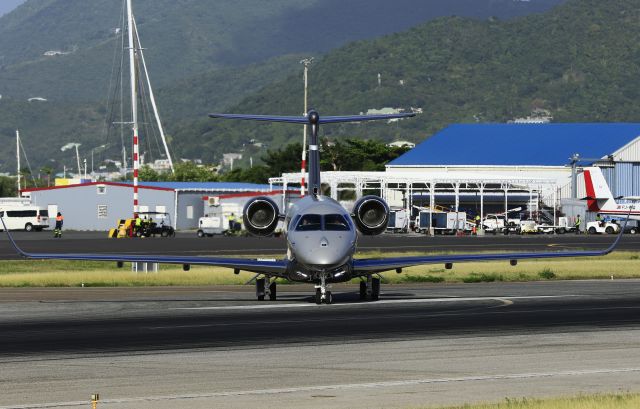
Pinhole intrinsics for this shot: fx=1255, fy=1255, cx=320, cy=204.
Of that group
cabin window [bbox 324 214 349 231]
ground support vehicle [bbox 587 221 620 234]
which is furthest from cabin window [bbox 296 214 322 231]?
ground support vehicle [bbox 587 221 620 234]

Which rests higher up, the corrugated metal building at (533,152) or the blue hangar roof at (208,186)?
the corrugated metal building at (533,152)

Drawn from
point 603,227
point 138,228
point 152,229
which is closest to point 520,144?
point 603,227

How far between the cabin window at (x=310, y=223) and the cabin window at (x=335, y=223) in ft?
0.63

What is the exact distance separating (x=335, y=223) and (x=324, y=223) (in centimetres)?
31

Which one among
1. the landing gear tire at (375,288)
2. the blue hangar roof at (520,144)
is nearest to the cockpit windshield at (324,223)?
the landing gear tire at (375,288)

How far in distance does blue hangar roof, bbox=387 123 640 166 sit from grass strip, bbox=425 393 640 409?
11280 cm

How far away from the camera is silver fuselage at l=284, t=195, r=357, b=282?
1321 inches

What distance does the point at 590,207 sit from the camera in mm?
104062

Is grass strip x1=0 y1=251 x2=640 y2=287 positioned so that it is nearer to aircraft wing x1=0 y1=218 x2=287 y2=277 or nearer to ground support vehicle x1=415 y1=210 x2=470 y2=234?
aircraft wing x1=0 y1=218 x2=287 y2=277

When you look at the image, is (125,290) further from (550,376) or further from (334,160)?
(334,160)

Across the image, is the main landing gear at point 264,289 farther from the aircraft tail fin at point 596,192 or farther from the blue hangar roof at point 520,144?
the blue hangar roof at point 520,144

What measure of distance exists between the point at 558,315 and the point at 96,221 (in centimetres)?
10035

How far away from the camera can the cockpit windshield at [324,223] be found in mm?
34469

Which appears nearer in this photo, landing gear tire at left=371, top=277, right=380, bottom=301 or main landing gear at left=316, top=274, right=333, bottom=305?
main landing gear at left=316, top=274, right=333, bottom=305
